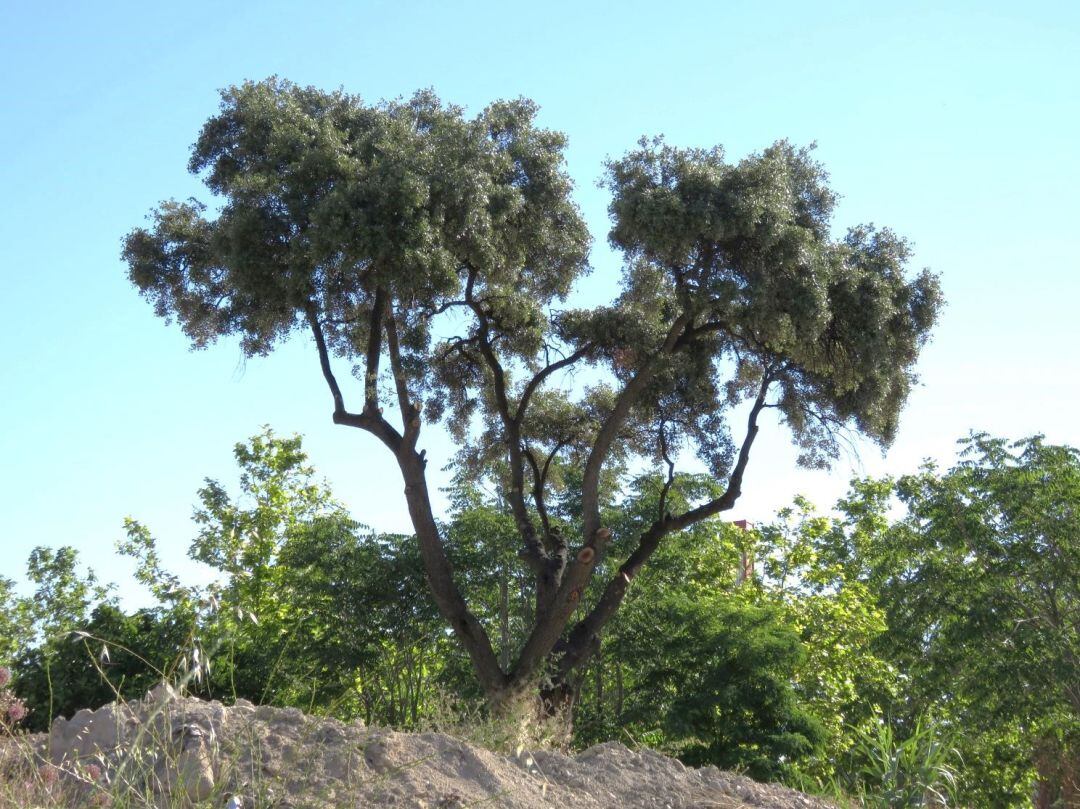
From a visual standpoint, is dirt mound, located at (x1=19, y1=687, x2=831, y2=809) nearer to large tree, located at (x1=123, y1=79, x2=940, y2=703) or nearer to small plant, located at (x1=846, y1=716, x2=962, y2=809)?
small plant, located at (x1=846, y1=716, x2=962, y2=809)

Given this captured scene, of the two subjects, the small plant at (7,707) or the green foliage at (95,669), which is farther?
the green foliage at (95,669)

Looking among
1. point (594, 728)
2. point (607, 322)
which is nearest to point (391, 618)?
point (594, 728)

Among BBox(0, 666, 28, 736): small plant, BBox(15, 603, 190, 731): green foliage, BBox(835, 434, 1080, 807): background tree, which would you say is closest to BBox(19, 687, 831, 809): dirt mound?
BBox(0, 666, 28, 736): small plant

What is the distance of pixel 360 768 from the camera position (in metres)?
6.48

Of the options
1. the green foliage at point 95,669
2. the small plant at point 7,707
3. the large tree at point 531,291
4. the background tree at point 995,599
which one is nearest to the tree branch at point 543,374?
the large tree at point 531,291

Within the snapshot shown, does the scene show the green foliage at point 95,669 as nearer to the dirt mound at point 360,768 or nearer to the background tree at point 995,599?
the dirt mound at point 360,768

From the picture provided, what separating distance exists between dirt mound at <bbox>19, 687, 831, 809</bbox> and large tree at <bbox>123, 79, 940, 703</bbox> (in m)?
7.84

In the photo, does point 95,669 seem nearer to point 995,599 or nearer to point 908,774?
point 908,774

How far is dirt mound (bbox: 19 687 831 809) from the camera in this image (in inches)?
225

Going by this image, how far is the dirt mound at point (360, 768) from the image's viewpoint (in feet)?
18.7

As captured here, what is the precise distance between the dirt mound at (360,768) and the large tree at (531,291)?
7837 millimetres

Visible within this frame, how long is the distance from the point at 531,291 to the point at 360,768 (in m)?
12.9

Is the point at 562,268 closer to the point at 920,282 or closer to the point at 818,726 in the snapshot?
the point at 920,282

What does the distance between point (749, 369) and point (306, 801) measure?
579 inches
